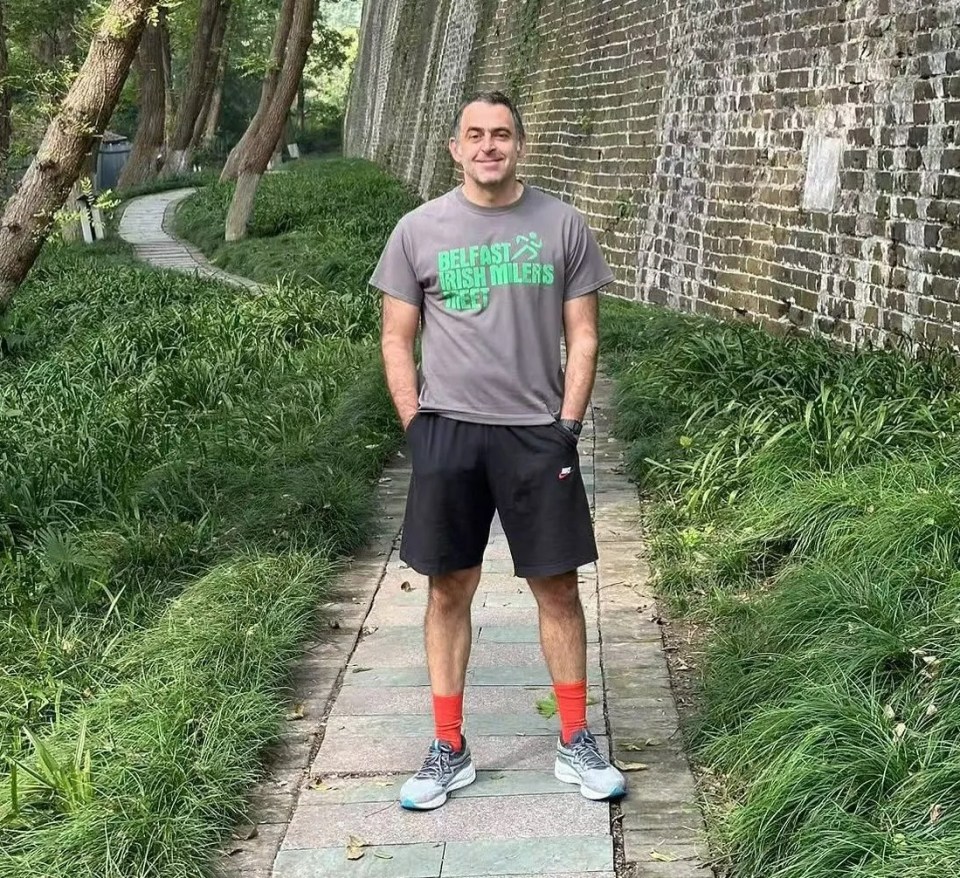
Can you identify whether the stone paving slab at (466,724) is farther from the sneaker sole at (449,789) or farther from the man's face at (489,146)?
the man's face at (489,146)

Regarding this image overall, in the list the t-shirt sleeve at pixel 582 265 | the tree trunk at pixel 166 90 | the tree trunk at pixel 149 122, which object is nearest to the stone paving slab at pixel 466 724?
the t-shirt sleeve at pixel 582 265

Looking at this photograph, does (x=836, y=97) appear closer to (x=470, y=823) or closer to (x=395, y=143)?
(x=470, y=823)

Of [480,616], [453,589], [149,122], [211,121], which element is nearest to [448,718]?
[453,589]

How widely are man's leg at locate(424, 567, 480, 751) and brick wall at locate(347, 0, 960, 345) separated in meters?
4.83

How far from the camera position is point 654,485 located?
6.91 metres

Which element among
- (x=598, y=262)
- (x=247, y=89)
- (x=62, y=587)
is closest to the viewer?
(x=598, y=262)

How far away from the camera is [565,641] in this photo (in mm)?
3889

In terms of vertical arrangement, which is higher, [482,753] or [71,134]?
[71,134]

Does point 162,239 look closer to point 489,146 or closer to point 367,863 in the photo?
point 489,146

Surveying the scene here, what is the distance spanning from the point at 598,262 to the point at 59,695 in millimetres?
2059

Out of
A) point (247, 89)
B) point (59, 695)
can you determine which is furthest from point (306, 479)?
point (247, 89)

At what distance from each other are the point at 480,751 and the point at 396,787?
320 mm

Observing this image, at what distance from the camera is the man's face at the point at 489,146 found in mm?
3625

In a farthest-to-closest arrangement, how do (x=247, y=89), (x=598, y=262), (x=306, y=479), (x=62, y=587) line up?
(x=247, y=89) → (x=306, y=479) → (x=62, y=587) → (x=598, y=262)
